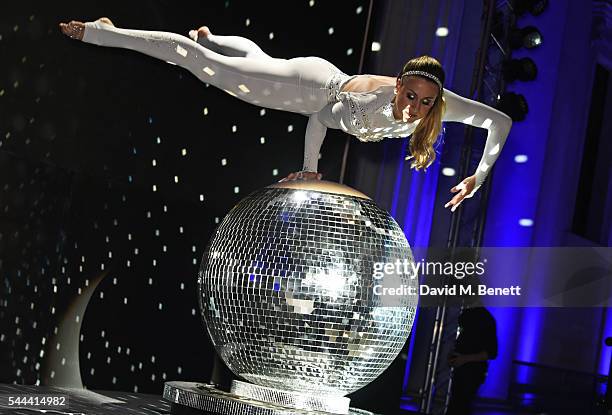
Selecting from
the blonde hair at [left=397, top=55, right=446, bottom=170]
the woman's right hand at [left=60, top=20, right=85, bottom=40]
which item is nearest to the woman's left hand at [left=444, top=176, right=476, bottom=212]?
the blonde hair at [left=397, top=55, right=446, bottom=170]

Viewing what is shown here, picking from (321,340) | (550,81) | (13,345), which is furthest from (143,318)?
(550,81)

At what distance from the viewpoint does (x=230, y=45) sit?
2898 mm

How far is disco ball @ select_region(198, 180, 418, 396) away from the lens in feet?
6.92

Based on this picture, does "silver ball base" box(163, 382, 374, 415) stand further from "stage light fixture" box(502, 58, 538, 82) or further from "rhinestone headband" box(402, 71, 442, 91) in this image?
"stage light fixture" box(502, 58, 538, 82)

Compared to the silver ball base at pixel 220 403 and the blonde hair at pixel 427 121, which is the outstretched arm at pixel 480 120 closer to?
the blonde hair at pixel 427 121

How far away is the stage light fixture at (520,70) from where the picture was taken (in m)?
4.32

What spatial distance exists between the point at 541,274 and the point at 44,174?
2.32 meters

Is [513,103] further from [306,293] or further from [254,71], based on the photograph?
[306,293]

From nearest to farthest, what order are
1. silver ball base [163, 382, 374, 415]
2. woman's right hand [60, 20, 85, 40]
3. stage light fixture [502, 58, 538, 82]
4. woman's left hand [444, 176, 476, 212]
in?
silver ball base [163, 382, 374, 415], woman's left hand [444, 176, 476, 212], woman's right hand [60, 20, 85, 40], stage light fixture [502, 58, 538, 82]

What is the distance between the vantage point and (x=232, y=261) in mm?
2191

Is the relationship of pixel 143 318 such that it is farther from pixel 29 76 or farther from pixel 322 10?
pixel 322 10

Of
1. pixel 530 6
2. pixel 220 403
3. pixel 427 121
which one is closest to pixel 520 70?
pixel 530 6

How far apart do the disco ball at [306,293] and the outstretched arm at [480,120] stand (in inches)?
23.2

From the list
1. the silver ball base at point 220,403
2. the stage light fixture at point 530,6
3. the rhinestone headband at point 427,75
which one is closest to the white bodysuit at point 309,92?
the rhinestone headband at point 427,75
